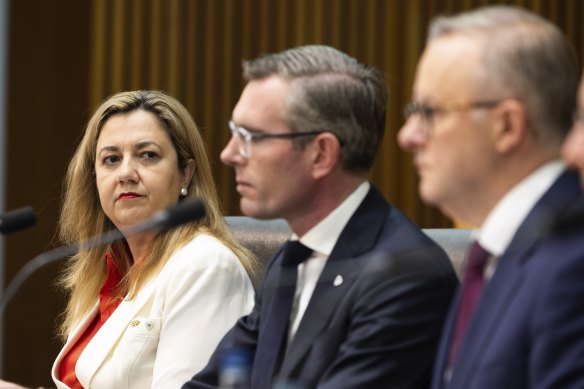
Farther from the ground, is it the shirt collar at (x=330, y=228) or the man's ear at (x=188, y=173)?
the shirt collar at (x=330, y=228)

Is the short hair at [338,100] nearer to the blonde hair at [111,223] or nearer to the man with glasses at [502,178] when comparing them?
the man with glasses at [502,178]

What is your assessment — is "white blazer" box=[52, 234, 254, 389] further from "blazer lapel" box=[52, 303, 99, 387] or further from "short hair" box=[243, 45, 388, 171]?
"short hair" box=[243, 45, 388, 171]

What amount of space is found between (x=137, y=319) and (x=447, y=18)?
127 cm

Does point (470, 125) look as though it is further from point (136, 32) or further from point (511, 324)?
point (136, 32)

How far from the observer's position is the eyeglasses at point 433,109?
1936 mm

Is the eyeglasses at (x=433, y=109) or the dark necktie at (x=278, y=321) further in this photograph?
the dark necktie at (x=278, y=321)

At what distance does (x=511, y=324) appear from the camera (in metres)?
1.77

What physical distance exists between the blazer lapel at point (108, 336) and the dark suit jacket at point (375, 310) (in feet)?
2.19

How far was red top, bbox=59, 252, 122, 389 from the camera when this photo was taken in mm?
3139

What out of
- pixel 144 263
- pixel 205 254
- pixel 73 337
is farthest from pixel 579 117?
pixel 73 337

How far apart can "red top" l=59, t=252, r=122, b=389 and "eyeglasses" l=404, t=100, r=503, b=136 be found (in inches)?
54.6

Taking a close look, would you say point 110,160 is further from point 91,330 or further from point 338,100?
point 338,100

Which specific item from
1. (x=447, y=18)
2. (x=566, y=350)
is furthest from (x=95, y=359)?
(x=566, y=350)

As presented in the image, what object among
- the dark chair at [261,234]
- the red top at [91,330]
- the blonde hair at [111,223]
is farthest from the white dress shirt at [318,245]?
the red top at [91,330]
